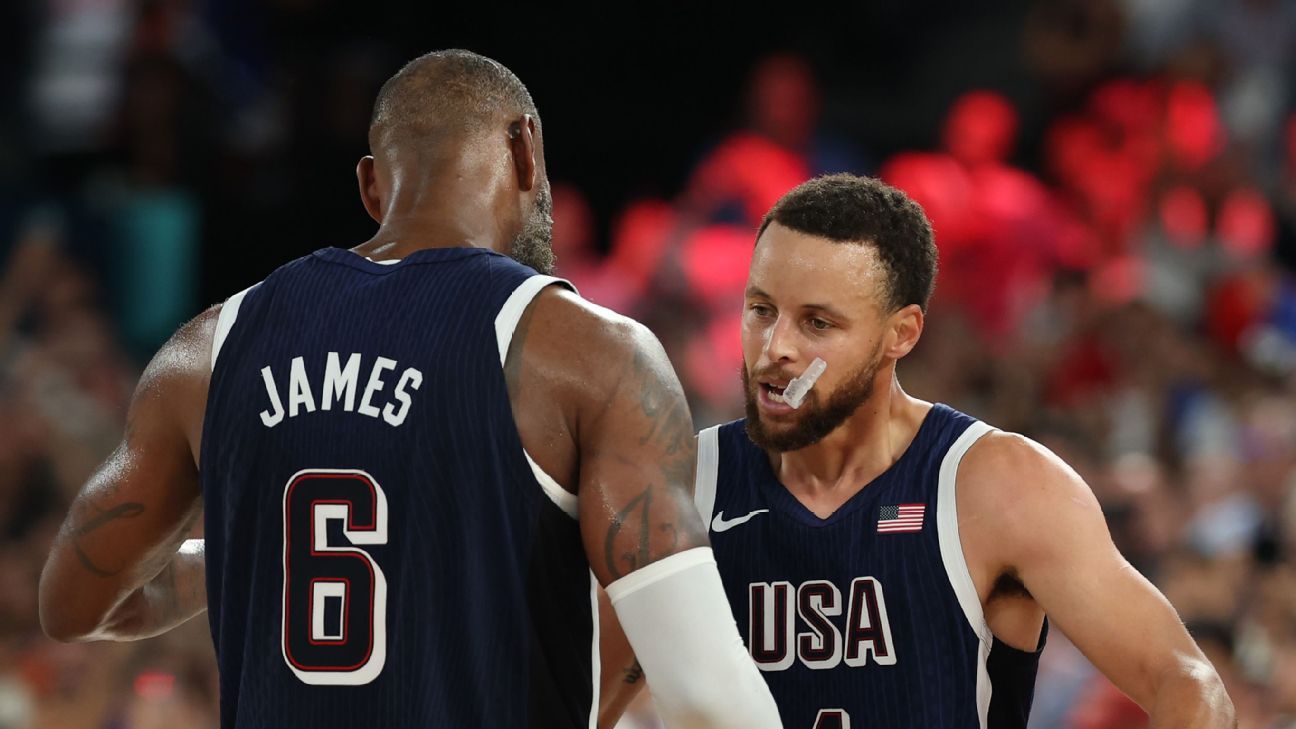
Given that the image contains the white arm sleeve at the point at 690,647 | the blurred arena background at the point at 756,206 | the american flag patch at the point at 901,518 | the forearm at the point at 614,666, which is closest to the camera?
the white arm sleeve at the point at 690,647

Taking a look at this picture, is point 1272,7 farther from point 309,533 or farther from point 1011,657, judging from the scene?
point 309,533

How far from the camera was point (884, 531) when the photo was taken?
326 cm

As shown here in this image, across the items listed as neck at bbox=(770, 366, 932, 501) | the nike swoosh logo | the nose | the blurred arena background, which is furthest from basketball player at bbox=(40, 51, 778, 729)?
the blurred arena background

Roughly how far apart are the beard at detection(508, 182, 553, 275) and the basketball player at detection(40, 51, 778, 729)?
0.19 m

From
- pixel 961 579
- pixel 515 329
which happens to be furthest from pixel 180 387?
pixel 961 579

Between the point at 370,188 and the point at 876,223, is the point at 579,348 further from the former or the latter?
the point at 876,223

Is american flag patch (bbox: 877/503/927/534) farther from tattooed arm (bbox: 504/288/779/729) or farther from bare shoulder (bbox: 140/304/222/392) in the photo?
bare shoulder (bbox: 140/304/222/392)

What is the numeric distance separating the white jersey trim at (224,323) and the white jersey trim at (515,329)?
42 cm

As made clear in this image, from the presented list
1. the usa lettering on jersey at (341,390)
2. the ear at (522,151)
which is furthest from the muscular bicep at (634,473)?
the ear at (522,151)

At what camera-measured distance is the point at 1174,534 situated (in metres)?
7.00

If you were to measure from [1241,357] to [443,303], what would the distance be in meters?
6.18

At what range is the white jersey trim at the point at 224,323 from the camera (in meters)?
2.79

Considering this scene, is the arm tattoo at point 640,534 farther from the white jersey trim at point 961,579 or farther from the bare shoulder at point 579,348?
the white jersey trim at point 961,579

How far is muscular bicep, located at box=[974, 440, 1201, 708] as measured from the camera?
9.97 ft
